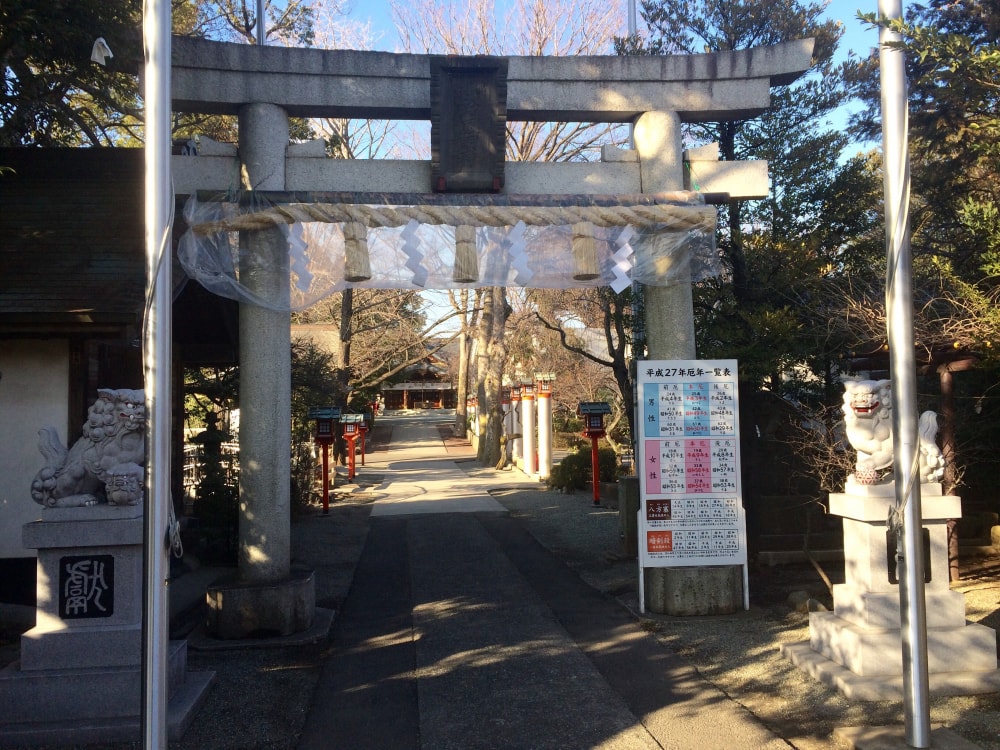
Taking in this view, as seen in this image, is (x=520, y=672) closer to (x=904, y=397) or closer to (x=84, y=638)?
(x=84, y=638)

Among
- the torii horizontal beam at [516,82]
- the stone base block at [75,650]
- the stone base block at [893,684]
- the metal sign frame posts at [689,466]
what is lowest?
the stone base block at [893,684]

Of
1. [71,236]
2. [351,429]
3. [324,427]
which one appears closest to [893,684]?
[71,236]

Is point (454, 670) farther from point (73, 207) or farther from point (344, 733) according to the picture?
point (73, 207)

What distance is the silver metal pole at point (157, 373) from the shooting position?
12.3ft

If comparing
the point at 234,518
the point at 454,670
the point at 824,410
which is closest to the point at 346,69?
the point at 454,670

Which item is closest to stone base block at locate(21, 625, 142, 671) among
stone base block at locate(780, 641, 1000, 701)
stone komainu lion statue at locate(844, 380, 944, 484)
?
stone base block at locate(780, 641, 1000, 701)

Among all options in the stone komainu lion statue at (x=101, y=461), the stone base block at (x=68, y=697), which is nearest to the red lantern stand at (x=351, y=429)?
the stone komainu lion statue at (x=101, y=461)

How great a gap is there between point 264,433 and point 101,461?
1975mm

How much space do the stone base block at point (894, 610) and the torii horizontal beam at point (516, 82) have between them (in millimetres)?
4767

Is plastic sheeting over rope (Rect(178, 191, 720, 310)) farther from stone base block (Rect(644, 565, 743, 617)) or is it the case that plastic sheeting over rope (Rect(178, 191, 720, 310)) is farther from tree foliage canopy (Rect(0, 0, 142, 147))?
stone base block (Rect(644, 565, 743, 617))

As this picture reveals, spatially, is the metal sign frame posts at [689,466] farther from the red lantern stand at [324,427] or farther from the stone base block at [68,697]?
the red lantern stand at [324,427]

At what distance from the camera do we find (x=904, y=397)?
14.8ft

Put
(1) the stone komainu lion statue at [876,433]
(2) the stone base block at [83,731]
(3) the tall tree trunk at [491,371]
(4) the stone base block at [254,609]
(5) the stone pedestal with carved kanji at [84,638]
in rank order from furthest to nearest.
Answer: (3) the tall tree trunk at [491,371] → (4) the stone base block at [254,609] → (1) the stone komainu lion statue at [876,433] → (5) the stone pedestal with carved kanji at [84,638] → (2) the stone base block at [83,731]

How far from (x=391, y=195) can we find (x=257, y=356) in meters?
1.92
